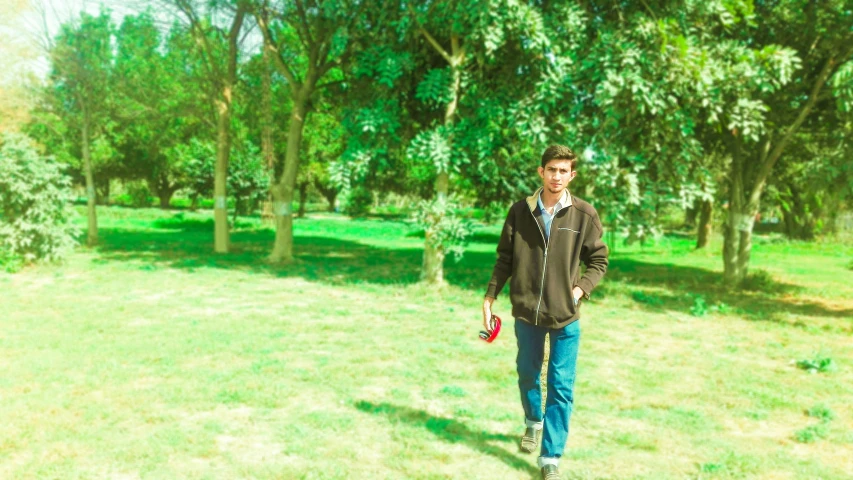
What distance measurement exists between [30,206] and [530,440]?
14.6 metres

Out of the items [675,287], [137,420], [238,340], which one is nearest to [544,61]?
[675,287]

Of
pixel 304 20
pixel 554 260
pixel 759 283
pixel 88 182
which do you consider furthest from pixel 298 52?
pixel 554 260

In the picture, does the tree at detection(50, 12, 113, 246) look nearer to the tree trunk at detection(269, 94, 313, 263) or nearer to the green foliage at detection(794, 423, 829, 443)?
the tree trunk at detection(269, 94, 313, 263)

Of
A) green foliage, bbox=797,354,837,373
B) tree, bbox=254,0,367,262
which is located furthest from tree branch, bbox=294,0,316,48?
green foliage, bbox=797,354,837,373

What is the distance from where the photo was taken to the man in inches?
165

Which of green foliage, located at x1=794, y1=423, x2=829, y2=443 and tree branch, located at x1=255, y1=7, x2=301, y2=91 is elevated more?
tree branch, located at x1=255, y1=7, x2=301, y2=91

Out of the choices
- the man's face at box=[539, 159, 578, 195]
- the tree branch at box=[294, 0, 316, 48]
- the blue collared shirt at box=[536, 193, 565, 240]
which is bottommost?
the blue collared shirt at box=[536, 193, 565, 240]

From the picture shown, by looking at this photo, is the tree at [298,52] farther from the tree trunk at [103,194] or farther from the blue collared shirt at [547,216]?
the tree trunk at [103,194]

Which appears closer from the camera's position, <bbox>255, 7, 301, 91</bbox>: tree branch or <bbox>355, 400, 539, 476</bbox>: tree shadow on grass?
<bbox>355, 400, 539, 476</bbox>: tree shadow on grass

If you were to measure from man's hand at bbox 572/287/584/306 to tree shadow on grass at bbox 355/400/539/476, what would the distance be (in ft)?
4.22

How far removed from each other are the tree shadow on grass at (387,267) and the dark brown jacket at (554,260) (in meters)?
8.32

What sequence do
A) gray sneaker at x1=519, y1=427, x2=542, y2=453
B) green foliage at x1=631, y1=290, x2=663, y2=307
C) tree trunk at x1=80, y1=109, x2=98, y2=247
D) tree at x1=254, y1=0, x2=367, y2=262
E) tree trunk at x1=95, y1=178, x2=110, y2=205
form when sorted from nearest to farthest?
gray sneaker at x1=519, y1=427, x2=542, y2=453, green foliage at x1=631, y1=290, x2=663, y2=307, tree at x1=254, y1=0, x2=367, y2=262, tree trunk at x1=80, y1=109, x2=98, y2=247, tree trunk at x1=95, y1=178, x2=110, y2=205

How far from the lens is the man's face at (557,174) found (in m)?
4.13

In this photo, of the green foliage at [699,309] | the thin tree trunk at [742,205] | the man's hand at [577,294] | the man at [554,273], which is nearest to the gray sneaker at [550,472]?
the man at [554,273]
